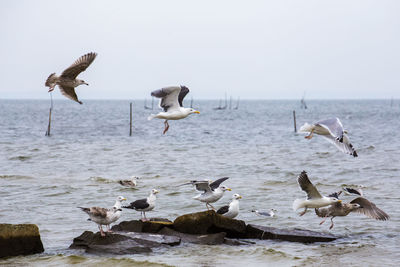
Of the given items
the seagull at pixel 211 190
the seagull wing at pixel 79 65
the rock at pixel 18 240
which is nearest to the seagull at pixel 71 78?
the seagull wing at pixel 79 65

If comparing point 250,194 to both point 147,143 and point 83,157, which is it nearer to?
point 83,157

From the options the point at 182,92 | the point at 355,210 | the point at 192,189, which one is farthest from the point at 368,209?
the point at 192,189

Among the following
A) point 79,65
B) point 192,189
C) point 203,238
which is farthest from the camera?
point 192,189

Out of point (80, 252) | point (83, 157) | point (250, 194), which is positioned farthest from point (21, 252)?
point (83, 157)

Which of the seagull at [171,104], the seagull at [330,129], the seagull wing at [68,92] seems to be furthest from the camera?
the seagull at [171,104]

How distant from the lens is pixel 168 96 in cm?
1311

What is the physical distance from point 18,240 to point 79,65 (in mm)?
3687

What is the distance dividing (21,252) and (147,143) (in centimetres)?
3097

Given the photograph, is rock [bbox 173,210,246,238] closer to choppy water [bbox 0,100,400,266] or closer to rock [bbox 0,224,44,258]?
choppy water [bbox 0,100,400,266]

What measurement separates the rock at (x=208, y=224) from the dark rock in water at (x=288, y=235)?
27 cm

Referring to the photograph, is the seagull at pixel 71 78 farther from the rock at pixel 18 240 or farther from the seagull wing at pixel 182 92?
the rock at pixel 18 240

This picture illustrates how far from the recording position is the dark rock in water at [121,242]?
1116 cm

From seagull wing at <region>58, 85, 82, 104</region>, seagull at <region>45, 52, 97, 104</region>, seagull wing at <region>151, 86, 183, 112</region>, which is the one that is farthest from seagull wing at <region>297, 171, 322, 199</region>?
seagull wing at <region>58, 85, 82, 104</region>

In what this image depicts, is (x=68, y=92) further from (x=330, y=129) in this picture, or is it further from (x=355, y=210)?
(x=355, y=210)
